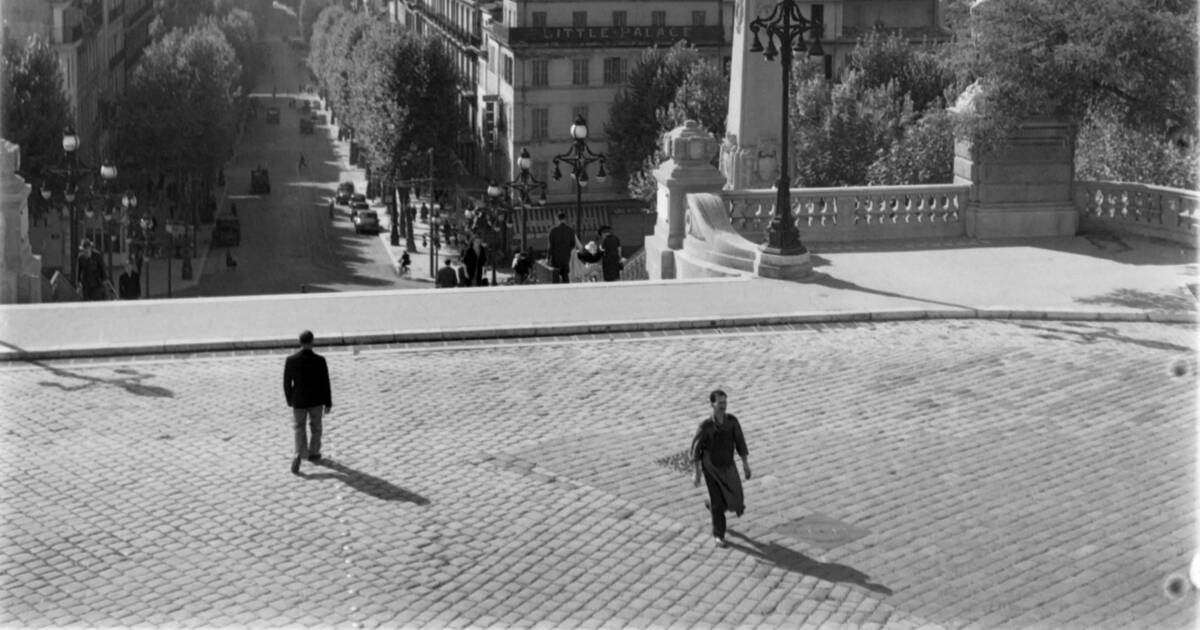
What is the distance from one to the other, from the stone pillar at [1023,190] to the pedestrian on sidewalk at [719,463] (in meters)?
15.5

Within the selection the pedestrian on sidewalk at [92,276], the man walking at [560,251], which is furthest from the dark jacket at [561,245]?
the pedestrian on sidewalk at [92,276]

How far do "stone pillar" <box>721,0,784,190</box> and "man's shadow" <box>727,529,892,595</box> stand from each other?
2528cm

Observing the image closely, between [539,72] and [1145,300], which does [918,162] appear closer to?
[1145,300]

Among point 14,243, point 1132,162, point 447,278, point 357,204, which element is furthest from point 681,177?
point 357,204

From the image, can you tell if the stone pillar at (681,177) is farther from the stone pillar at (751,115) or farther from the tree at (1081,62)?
the stone pillar at (751,115)

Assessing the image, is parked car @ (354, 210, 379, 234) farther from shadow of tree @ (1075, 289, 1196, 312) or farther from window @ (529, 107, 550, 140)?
shadow of tree @ (1075, 289, 1196, 312)

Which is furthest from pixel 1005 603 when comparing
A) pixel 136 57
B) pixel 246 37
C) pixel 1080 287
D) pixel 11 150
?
pixel 246 37

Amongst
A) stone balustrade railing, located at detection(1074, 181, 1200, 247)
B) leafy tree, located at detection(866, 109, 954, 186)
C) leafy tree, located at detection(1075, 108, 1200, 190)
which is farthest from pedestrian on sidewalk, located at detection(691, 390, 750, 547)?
leafy tree, located at detection(866, 109, 954, 186)

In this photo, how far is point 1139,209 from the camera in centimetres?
3198

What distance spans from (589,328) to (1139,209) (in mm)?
10661

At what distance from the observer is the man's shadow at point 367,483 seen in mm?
18406

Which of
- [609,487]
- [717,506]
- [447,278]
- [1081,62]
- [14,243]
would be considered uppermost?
[1081,62]

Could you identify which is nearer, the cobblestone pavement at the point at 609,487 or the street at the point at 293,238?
the cobblestone pavement at the point at 609,487

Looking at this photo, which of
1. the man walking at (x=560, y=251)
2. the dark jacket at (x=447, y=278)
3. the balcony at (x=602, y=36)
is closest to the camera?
the man walking at (x=560, y=251)
